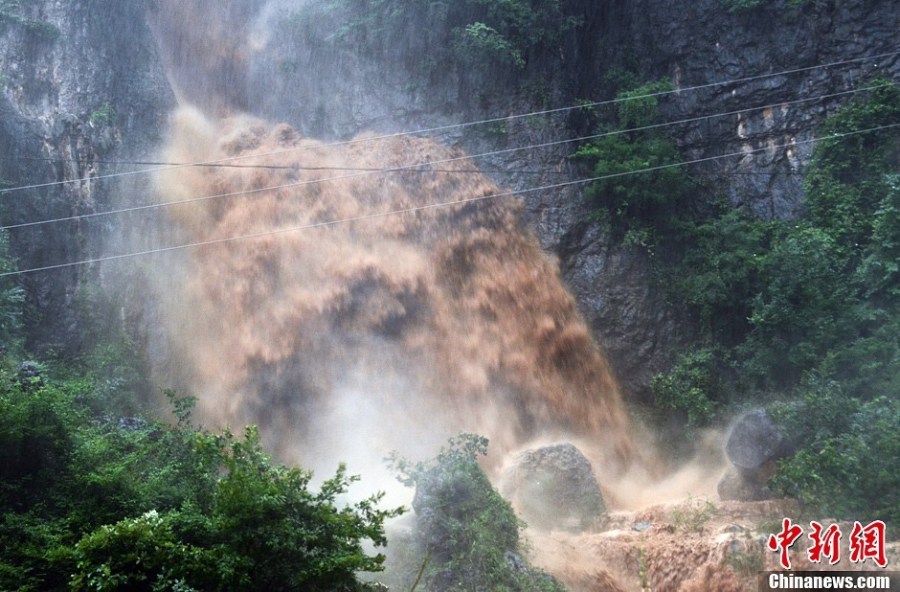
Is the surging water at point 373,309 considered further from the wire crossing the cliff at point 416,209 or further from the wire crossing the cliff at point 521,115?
the wire crossing the cliff at point 521,115

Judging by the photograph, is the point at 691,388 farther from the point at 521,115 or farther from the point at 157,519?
the point at 157,519

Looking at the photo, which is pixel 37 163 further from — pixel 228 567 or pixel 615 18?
pixel 615 18

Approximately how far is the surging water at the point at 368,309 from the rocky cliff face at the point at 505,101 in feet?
2.85

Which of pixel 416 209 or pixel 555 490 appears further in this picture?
pixel 416 209

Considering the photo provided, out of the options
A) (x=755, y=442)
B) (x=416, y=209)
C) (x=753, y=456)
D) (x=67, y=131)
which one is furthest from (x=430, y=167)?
(x=753, y=456)

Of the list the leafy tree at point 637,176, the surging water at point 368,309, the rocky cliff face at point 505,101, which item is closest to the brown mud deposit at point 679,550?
the surging water at point 368,309

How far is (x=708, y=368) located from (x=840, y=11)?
363 inches

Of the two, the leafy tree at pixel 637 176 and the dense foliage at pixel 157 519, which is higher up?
the leafy tree at pixel 637 176

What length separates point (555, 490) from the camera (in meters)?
13.3

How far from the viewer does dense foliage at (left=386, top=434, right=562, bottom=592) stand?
1035 cm

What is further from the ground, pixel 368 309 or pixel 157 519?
pixel 368 309

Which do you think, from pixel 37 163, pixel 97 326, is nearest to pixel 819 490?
pixel 97 326

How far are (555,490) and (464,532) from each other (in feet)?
9.75

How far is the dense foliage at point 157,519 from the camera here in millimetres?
6730
